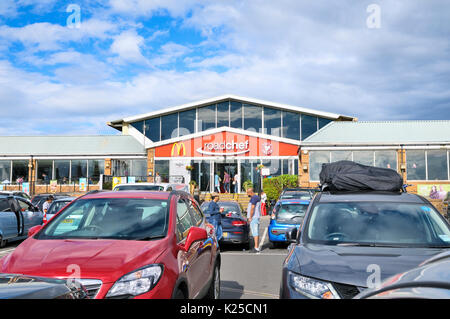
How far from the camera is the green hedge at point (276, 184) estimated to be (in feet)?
93.4

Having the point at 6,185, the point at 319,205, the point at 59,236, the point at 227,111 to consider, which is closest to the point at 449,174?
the point at 227,111

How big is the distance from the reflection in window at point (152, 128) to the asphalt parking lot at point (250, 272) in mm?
23775

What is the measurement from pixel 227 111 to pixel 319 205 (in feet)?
105

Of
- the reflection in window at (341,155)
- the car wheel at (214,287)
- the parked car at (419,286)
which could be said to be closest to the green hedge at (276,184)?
the reflection in window at (341,155)

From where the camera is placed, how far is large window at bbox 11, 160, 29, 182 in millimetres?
35156

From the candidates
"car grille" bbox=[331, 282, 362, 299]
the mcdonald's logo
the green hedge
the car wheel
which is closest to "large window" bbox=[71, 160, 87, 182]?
the mcdonald's logo

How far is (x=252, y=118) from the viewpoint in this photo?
36.4m

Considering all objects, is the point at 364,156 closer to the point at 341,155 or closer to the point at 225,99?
the point at 341,155

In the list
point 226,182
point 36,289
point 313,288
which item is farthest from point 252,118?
point 36,289

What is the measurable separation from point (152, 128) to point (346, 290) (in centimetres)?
3485

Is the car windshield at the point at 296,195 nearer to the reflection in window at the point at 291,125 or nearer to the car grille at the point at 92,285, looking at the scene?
the car grille at the point at 92,285

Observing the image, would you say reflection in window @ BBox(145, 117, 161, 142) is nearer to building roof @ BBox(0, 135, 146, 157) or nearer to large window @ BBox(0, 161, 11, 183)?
building roof @ BBox(0, 135, 146, 157)
